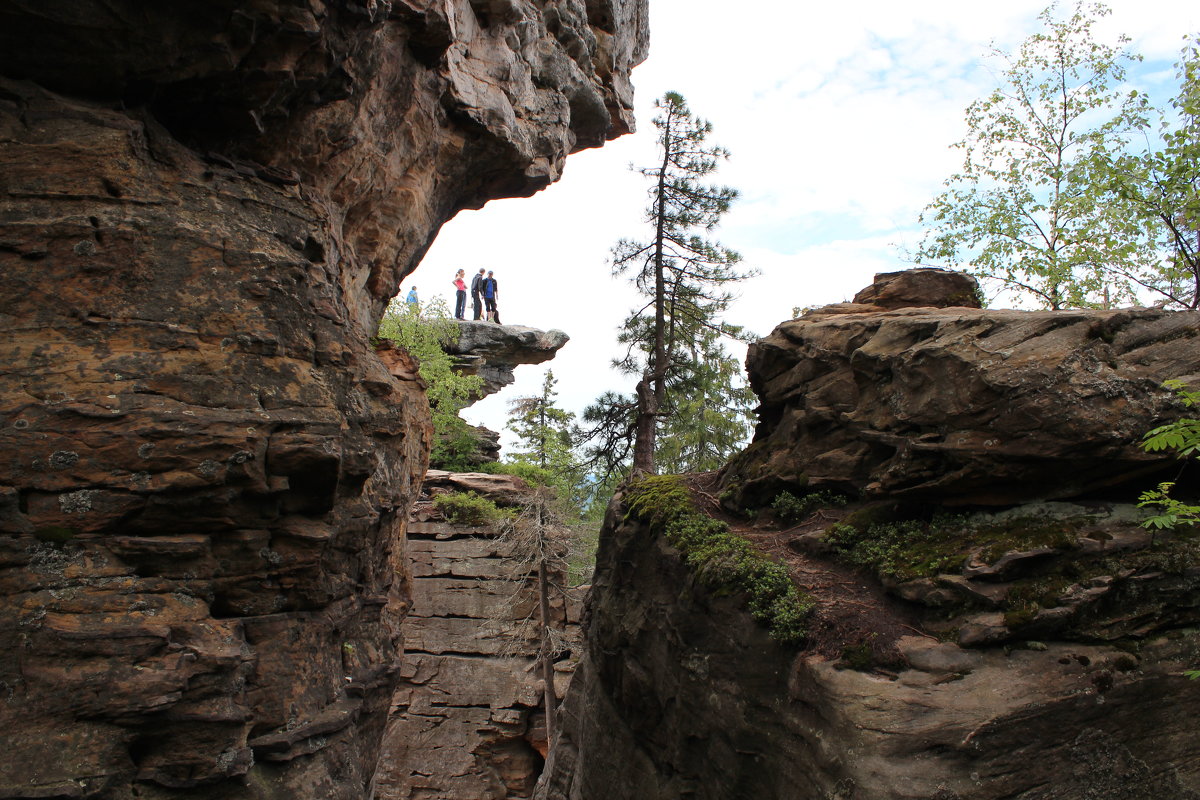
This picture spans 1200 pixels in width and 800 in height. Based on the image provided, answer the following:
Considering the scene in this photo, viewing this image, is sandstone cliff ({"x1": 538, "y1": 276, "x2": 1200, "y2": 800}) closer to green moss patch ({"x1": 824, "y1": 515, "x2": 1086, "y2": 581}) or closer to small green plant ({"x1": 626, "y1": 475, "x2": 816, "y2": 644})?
green moss patch ({"x1": 824, "y1": 515, "x2": 1086, "y2": 581})

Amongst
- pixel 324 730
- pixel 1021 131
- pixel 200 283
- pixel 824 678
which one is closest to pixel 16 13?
pixel 200 283

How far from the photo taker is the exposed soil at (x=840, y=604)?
745cm

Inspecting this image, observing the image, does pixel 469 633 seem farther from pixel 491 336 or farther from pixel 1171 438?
pixel 1171 438

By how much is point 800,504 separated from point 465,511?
15212mm

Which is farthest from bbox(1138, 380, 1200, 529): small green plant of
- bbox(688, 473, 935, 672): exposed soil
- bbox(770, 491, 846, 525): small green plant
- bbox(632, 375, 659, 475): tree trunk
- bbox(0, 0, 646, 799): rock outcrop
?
bbox(632, 375, 659, 475): tree trunk

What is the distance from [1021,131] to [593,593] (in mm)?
18679

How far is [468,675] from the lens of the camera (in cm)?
2139

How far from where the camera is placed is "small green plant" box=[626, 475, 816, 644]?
27.3 feet

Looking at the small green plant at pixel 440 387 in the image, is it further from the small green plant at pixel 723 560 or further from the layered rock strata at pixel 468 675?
the small green plant at pixel 723 560

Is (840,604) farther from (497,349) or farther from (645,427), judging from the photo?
(497,349)

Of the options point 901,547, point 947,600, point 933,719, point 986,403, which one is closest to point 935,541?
point 901,547

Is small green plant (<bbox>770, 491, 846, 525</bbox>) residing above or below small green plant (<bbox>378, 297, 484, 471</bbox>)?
below

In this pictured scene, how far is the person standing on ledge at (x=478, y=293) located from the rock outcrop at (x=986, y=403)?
27.6 m

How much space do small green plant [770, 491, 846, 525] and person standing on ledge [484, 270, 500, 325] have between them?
90.2ft
